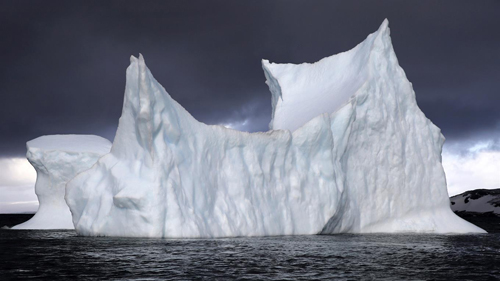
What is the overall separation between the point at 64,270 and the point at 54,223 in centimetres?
2242

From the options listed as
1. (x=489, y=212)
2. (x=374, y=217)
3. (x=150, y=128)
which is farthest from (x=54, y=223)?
(x=489, y=212)

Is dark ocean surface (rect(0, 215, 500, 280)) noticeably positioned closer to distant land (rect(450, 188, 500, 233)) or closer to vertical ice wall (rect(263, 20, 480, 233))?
vertical ice wall (rect(263, 20, 480, 233))

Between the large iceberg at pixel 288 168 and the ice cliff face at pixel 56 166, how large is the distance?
31.7 feet

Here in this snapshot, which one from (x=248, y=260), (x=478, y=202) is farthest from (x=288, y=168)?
(x=478, y=202)

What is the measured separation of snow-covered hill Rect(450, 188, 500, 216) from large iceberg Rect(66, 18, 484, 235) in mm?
61892

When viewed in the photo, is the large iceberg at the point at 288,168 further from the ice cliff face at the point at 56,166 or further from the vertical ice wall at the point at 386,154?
the ice cliff face at the point at 56,166

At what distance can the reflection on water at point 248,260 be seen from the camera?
1228 cm

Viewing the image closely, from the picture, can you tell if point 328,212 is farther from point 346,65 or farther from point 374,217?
point 346,65

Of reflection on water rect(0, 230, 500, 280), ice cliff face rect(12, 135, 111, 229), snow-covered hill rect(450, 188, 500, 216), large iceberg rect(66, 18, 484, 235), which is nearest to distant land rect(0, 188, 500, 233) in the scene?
snow-covered hill rect(450, 188, 500, 216)

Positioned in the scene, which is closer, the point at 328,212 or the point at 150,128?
the point at 150,128

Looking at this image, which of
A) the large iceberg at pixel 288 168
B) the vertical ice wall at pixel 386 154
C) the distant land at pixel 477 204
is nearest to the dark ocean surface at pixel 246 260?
the large iceberg at pixel 288 168

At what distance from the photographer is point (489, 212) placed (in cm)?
8438

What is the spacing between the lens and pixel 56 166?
33375 millimetres

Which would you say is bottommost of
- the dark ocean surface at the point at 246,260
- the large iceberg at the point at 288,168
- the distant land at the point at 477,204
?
the dark ocean surface at the point at 246,260
